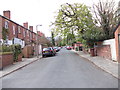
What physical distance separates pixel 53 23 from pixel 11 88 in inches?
884

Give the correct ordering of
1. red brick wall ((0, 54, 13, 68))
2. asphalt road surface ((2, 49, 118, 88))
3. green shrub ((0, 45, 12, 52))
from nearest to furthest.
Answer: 1. asphalt road surface ((2, 49, 118, 88))
2. red brick wall ((0, 54, 13, 68))
3. green shrub ((0, 45, 12, 52))

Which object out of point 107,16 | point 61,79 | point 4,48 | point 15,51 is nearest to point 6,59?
point 4,48

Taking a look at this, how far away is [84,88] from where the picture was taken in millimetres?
5391

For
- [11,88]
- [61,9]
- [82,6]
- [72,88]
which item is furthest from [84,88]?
[61,9]

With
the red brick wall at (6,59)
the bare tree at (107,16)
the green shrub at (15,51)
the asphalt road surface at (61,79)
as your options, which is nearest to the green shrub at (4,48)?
the green shrub at (15,51)

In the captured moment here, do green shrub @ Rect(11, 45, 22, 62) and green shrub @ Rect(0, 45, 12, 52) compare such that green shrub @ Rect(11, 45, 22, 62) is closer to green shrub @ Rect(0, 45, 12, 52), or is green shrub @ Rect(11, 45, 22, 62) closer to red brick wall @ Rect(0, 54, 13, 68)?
green shrub @ Rect(0, 45, 12, 52)

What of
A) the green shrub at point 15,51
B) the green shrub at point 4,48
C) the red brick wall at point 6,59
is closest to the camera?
the red brick wall at point 6,59

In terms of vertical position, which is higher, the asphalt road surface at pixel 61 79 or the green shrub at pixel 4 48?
the green shrub at pixel 4 48

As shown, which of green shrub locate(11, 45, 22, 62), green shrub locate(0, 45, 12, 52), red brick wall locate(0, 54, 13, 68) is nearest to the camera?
red brick wall locate(0, 54, 13, 68)

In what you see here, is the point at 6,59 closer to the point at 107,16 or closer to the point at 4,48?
the point at 4,48

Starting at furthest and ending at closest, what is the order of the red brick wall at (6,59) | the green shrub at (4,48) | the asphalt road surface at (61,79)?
1. the green shrub at (4,48)
2. the red brick wall at (6,59)
3. the asphalt road surface at (61,79)

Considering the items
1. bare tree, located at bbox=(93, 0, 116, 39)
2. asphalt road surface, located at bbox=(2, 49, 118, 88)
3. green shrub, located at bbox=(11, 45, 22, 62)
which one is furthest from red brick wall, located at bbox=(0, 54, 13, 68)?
bare tree, located at bbox=(93, 0, 116, 39)

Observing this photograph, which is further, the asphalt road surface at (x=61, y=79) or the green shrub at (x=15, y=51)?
the green shrub at (x=15, y=51)

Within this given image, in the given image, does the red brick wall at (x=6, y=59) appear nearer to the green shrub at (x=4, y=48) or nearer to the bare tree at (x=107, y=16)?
the green shrub at (x=4, y=48)
